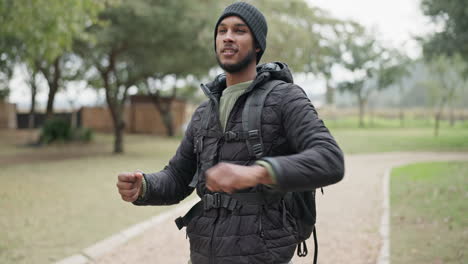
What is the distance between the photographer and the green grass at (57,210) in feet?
20.8

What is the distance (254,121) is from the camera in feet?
6.76

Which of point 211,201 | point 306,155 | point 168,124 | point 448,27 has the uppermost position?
point 448,27

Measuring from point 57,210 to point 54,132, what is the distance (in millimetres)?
14308

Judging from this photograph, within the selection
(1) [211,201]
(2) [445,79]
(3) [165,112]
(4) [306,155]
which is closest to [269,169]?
(4) [306,155]

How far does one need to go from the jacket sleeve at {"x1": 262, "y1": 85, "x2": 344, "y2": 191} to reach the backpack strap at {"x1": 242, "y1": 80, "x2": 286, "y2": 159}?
11 cm

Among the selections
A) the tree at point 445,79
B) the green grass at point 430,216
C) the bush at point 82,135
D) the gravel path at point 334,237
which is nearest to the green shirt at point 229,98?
the gravel path at point 334,237

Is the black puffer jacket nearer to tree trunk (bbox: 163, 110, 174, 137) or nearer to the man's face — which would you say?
the man's face

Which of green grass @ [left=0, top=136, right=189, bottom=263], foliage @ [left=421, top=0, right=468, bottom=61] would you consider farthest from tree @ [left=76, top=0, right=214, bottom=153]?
foliage @ [left=421, top=0, right=468, bottom=61]

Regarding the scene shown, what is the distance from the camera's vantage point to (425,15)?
Answer: 1933cm

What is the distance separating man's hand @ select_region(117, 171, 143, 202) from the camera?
2.19 m

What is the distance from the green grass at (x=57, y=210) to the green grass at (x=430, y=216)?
4099mm

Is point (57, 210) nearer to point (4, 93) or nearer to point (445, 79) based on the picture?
point (4, 93)

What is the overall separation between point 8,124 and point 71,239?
28650mm

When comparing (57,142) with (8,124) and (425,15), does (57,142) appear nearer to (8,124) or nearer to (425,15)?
(8,124)
